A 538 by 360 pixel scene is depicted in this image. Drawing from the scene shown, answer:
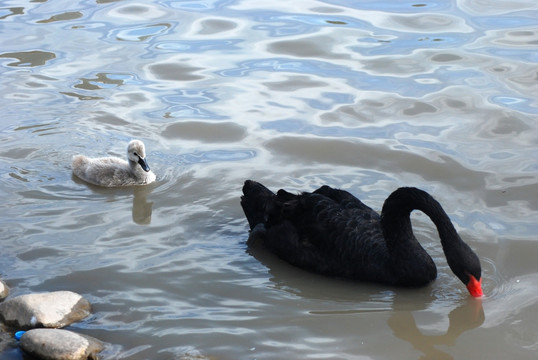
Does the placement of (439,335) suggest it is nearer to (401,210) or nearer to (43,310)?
(401,210)

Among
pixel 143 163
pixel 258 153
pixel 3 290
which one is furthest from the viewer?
pixel 258 153

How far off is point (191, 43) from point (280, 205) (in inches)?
227

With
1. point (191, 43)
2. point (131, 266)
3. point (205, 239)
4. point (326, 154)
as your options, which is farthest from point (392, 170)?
point (191, 43)

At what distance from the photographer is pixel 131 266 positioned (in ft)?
19.4

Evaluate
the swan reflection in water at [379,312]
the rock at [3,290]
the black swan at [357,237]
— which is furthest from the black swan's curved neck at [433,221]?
the rock at [3,290]

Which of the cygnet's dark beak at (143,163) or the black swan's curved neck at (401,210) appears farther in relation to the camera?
the cygnet's dark beak at (143,163)

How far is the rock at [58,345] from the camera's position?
15.2ft

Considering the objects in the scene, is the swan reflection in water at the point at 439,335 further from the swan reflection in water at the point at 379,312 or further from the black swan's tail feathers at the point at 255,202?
the black swan's tail feathers at the point at 255,202

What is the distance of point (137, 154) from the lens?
7.43 m

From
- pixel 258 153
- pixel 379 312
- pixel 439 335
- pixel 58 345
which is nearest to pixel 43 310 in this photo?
pixel 58 345

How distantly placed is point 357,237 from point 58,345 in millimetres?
2189

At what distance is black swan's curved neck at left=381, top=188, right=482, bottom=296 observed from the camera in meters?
5.21

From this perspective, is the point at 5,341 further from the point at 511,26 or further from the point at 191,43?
the point at 511,26

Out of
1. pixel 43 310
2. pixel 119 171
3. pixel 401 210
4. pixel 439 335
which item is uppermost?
pixel 401 210
